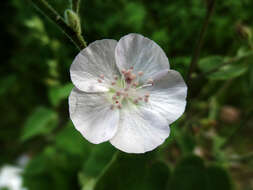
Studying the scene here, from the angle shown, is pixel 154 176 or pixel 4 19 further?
pixel 4 19

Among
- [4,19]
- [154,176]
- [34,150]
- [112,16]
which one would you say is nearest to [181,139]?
[154,176]

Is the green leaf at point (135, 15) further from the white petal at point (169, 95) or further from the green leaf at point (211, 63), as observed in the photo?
the white petal at point (169, 95)

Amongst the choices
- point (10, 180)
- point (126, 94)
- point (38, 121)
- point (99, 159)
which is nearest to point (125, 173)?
point (99, 159)

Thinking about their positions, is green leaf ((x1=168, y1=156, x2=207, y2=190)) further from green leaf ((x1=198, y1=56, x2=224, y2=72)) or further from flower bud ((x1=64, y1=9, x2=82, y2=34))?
Answer: flower bud ((x1=64, y1=9, x2=82, y2=34))

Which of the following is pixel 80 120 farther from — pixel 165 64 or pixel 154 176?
pixel 154 176

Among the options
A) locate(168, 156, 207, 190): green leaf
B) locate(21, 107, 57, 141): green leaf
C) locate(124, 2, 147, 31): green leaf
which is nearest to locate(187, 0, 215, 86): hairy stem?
locate(168, 156, 207, 190): green leaf

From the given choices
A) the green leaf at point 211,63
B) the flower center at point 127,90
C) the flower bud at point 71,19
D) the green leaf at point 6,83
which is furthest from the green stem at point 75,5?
the green leaf at point 6,83
